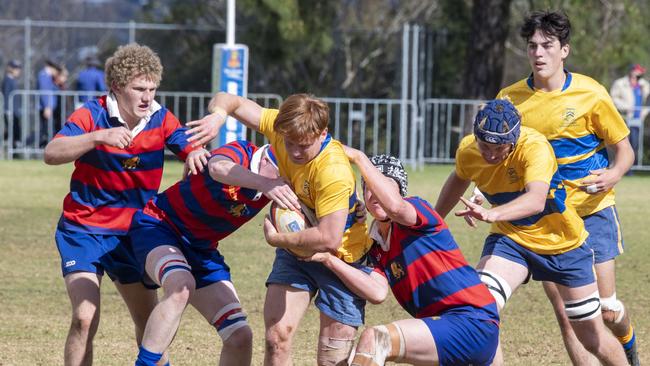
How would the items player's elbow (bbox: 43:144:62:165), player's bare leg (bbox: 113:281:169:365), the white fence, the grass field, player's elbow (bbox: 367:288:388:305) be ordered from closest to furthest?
player's elbow (bbox: 367:288:388:305) < player's elbow (bbox: 43:144:62:165) < player's bare leg (bbox: 113:281:169:365) < the grass field < the white fence

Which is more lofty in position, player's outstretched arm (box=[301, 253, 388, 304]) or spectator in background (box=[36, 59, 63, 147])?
player's outstretched arm (box=[301, 253, 388, 304])

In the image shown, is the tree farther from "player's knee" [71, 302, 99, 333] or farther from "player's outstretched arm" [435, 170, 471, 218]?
"player's knee" [71, 302, 99, 333]

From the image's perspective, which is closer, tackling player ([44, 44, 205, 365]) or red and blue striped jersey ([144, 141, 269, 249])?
red and blue striped jersey ([144, 141, 269, 249])

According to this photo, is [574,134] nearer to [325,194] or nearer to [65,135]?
[325,194]

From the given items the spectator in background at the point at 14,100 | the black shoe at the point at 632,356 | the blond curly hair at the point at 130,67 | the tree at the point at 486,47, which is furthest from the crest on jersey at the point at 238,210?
the spectator in background at the point at 14,100

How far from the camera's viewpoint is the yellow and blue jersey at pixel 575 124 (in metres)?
6.41

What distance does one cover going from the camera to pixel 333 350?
5.72 metres

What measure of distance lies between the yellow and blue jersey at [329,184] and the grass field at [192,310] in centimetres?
160

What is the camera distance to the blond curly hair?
5.95 meters

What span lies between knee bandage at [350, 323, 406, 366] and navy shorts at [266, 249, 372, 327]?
0.53m

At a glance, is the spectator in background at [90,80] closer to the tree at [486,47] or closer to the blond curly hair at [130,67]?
the tree at [486,47]

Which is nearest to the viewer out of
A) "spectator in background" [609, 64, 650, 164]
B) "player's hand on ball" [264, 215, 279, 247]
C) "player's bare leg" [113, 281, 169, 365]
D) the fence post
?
"player's hand on ball" [264, 215, 279, 247]

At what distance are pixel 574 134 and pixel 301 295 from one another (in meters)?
1.80

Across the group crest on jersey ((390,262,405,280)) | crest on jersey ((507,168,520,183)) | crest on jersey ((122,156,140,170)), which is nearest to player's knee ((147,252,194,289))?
crest on jersey ((122,156,140,170))
